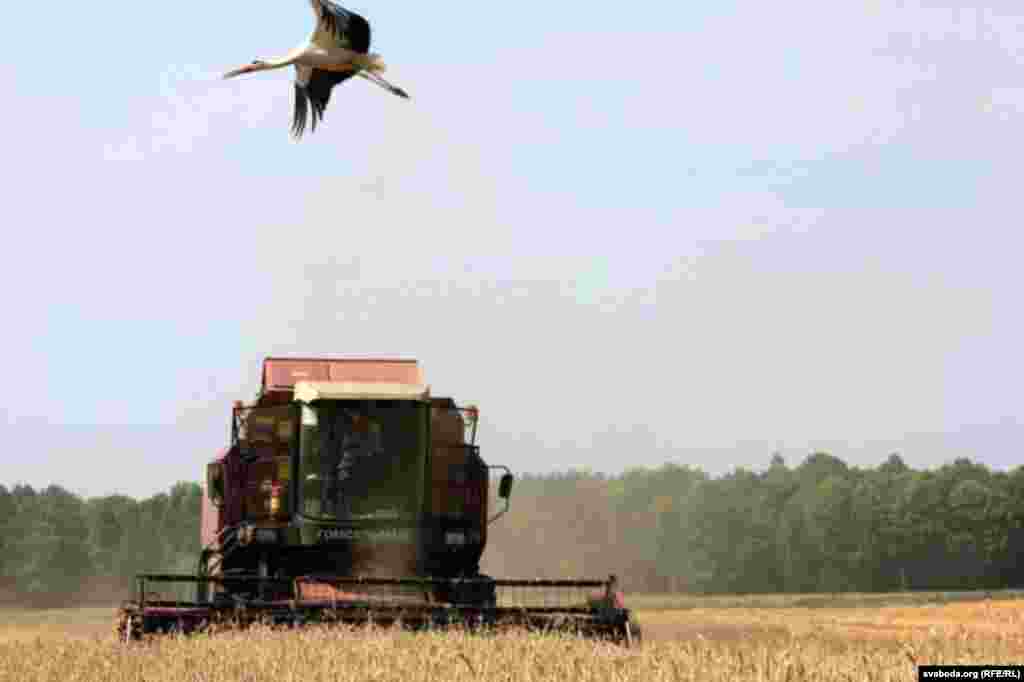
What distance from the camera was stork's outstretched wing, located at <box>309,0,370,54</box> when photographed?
1416 cm

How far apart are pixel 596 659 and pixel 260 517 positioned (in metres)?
8.97

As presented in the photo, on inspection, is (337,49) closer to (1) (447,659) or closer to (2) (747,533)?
(1) (447,659)

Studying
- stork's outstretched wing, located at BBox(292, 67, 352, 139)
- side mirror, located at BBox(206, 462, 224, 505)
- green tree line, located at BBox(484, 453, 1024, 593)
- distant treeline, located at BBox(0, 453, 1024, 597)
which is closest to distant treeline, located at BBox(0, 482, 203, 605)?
distant treeline, located at BBox(0, 453, 1024, 597)

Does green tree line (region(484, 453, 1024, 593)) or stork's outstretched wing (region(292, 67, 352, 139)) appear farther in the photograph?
green tree line (region(484, 453, 1024, 593))

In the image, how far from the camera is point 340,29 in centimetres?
1430

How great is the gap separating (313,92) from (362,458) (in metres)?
5.46

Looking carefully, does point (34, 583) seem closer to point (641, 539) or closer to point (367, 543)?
point (641, 539)

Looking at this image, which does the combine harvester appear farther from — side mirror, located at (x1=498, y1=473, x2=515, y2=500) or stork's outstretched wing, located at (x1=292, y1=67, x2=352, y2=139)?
stork's outstretched wing, located at (x1=292, y1=67, x2=352, y2=139)

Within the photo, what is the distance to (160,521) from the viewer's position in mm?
84938

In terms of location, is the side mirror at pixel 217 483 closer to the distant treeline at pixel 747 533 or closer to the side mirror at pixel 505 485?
the side mirror at pixel 505 485

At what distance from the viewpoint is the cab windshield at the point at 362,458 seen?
770 inches

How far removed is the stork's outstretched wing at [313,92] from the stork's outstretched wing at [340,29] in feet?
3.46

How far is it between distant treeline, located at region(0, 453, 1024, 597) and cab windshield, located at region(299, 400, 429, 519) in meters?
58.0

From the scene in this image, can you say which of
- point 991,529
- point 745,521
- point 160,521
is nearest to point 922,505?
point 991,529
